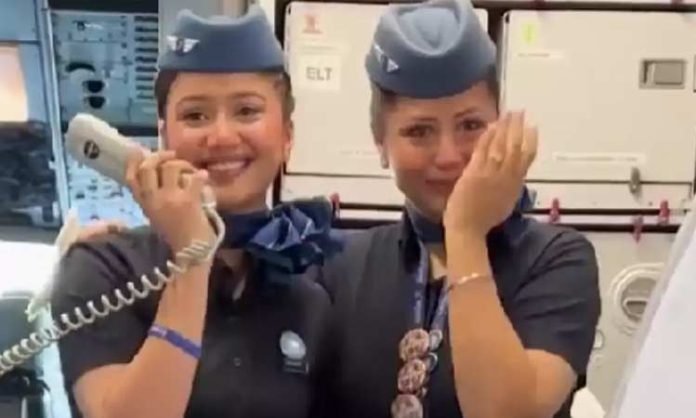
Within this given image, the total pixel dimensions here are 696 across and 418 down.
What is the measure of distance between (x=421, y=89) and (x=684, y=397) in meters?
0.68

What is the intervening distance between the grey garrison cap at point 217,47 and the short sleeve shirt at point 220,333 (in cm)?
19

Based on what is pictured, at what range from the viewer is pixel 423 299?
131 cm

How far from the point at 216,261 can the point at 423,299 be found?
22 cm

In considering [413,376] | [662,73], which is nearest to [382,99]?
[413,376]

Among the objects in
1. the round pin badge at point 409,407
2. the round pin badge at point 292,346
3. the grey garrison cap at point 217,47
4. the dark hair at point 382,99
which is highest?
the grey garrison cap at point 217,47

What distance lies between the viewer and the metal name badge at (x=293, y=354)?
1.29 metres

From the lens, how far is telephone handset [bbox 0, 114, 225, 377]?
3.94ft

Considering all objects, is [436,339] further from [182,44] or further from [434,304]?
[182,44]

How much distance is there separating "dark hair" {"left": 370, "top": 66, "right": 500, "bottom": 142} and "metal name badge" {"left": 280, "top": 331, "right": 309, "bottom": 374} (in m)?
0.23

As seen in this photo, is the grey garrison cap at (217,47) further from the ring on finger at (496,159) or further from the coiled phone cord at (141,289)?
the ring on finger at (496,159)

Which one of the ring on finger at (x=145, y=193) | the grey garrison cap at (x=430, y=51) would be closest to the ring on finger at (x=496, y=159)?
the grey garrison cap at (x=430, y=51)

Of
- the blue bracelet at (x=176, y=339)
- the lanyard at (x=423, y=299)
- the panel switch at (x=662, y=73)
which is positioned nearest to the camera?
the blue bracelet at (x=176, y=339)

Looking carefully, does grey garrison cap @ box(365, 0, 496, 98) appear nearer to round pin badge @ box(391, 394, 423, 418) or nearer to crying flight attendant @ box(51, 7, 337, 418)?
crying flight attendant @ box(51, 7, 337, 418)

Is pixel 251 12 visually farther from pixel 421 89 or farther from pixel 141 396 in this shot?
pixel 141 396
